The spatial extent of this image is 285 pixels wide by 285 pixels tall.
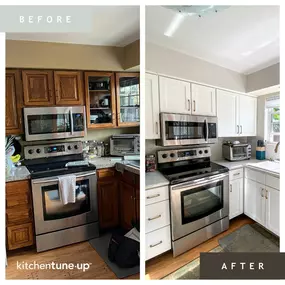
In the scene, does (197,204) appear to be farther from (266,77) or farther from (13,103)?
(13,103)

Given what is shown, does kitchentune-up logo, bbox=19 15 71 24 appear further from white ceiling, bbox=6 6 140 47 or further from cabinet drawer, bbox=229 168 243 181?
cabinet drawer, bbox=229 168 243 181

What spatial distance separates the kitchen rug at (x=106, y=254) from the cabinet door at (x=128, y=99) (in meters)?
0.80

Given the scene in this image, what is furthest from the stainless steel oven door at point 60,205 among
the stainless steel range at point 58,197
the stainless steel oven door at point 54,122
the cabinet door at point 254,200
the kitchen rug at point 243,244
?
the cabinet door at point 254,200

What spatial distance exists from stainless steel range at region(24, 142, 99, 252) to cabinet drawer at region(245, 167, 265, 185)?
3.07 feet

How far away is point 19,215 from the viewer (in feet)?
4.28

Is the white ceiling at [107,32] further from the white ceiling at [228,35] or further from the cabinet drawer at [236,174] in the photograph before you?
the cabinet drawer at [236,174]

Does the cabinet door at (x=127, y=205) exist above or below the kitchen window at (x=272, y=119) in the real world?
below

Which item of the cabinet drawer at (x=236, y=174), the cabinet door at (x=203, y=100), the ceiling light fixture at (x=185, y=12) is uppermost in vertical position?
the ceiling light fixture at (x=185, y=12)

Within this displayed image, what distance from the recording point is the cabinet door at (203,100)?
101 cm

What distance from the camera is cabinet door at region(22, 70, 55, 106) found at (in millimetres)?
1163

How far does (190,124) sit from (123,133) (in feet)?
1.54

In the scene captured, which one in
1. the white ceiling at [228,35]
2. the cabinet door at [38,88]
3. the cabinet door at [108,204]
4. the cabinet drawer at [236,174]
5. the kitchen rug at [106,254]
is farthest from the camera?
the cabinet door at [108,204]

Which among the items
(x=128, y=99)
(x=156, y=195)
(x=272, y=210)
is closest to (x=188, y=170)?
(x=156, y=195)

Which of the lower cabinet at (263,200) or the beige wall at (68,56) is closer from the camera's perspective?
the lower cabinet at (263,200)
